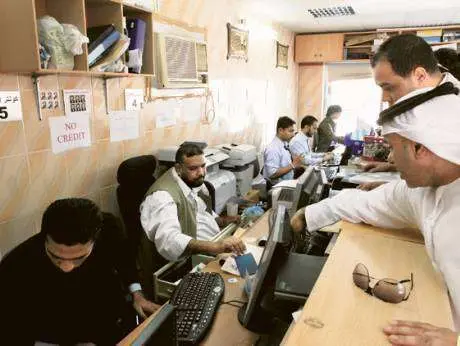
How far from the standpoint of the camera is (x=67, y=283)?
1548 mm

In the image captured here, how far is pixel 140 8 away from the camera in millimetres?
2529

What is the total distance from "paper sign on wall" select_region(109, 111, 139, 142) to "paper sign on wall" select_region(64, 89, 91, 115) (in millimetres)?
239

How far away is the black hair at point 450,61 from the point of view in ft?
7.34

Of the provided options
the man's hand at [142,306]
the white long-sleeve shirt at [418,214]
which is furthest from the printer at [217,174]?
the white long-sleeve shirt at [418,214]

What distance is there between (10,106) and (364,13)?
4.80 m

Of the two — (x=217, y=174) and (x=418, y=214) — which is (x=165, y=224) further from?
(x=217, y=174)

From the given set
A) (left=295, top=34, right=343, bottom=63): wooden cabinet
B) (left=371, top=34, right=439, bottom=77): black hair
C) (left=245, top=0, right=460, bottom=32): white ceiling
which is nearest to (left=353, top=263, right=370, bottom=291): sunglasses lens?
(left=371, top=34, right=439, bottom=77): black hair

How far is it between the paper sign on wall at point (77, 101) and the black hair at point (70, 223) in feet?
3.90

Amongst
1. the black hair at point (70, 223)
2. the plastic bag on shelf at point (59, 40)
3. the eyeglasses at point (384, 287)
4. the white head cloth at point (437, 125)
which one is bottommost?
the eyeglasses at point (384, 287)

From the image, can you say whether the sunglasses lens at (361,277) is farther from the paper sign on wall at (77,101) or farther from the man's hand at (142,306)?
the paper sign on wall at (77,101)

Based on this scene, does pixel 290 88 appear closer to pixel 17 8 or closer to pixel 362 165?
pixel 362 165

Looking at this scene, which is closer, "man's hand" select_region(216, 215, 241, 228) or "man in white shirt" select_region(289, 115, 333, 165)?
"man's hand" select_region(216, 215, 241, 228)

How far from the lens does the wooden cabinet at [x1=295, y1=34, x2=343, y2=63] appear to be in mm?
6859

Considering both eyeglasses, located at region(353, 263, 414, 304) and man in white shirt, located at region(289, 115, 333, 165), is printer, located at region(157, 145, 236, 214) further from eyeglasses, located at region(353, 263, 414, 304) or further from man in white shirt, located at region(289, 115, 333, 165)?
eyeglasses, located at region(353, 263, 414, 304)
